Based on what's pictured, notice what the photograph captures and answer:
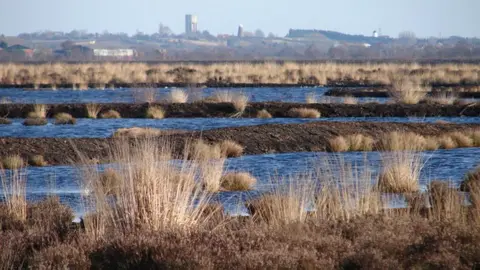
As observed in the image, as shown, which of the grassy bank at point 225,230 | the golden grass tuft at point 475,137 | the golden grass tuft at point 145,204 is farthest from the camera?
the golden grass tuft at point 475,137

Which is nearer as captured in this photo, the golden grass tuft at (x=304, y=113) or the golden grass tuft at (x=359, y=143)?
the golden grass tuft at (x=359, y=143)

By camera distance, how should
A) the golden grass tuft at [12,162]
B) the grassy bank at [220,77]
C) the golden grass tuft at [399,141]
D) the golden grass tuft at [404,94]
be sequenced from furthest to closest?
the grassy bank at [220,77] < the golden grass tuft at [404,94] < the golden grass tuft at [399,141] < the golden grass tuft at [12,162]

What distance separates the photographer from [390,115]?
40000 mm

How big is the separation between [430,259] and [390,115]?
98.2ft

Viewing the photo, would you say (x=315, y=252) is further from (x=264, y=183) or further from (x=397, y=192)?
(x=264, y=183)

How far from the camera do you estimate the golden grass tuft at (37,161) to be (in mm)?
25109

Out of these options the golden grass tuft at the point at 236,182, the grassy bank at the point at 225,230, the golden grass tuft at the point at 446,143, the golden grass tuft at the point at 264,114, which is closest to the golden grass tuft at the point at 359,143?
the golden grass tuft at the point at 446,143

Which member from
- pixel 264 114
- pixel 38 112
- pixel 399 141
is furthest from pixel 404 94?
pixel 399 141

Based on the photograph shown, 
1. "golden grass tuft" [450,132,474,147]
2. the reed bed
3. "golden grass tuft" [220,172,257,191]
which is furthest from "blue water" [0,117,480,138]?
"golden grass tuft" [220,172,257,191]

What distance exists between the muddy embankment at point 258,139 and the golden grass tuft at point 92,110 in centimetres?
1260

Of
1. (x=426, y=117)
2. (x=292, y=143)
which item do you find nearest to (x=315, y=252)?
(x=292, y=143)

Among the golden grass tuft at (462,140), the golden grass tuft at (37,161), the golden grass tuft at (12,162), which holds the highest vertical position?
the golden grass tuft at (12,162)

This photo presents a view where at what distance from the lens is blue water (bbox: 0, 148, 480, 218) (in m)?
19.2

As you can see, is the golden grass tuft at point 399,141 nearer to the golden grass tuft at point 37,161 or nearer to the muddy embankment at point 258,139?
the muddy embankment at point 258,139
